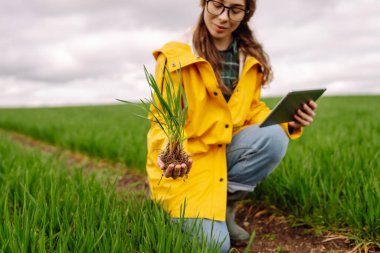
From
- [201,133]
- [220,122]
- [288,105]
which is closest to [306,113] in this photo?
[288,105]

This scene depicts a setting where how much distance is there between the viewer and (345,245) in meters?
2.40

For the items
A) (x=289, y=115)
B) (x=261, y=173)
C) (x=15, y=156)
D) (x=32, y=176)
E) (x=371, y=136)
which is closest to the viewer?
(x=289, y=115)

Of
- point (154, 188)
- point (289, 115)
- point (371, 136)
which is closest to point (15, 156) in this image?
point (154, 188)

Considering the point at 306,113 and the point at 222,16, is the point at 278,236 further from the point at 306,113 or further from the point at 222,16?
the point at 222,16

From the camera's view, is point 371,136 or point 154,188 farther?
point 371,136

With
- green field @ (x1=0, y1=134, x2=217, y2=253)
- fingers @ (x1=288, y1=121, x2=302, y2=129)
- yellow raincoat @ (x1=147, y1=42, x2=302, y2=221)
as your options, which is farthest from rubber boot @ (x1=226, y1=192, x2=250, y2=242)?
green field @ (x1=0, y1=134, x2=217, y2=253)

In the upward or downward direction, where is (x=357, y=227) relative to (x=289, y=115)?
downward

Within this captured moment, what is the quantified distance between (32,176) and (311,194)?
192 cm

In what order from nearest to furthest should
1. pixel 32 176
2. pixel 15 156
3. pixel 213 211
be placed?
pixel 213 211
pixel 32 176
pixel 15 156

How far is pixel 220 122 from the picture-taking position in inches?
90.4

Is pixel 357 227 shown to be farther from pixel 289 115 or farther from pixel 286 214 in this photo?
pixel 289 115

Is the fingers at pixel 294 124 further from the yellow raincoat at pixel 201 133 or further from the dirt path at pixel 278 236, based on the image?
the dirt path at pixel 278 236

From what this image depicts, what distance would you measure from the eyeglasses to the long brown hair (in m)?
0.10

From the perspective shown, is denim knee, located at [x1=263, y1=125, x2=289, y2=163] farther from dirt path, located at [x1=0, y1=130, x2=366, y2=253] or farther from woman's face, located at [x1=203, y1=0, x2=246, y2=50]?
woman's face, located at [x1=203, y1=0, x2=246, y2=50]
